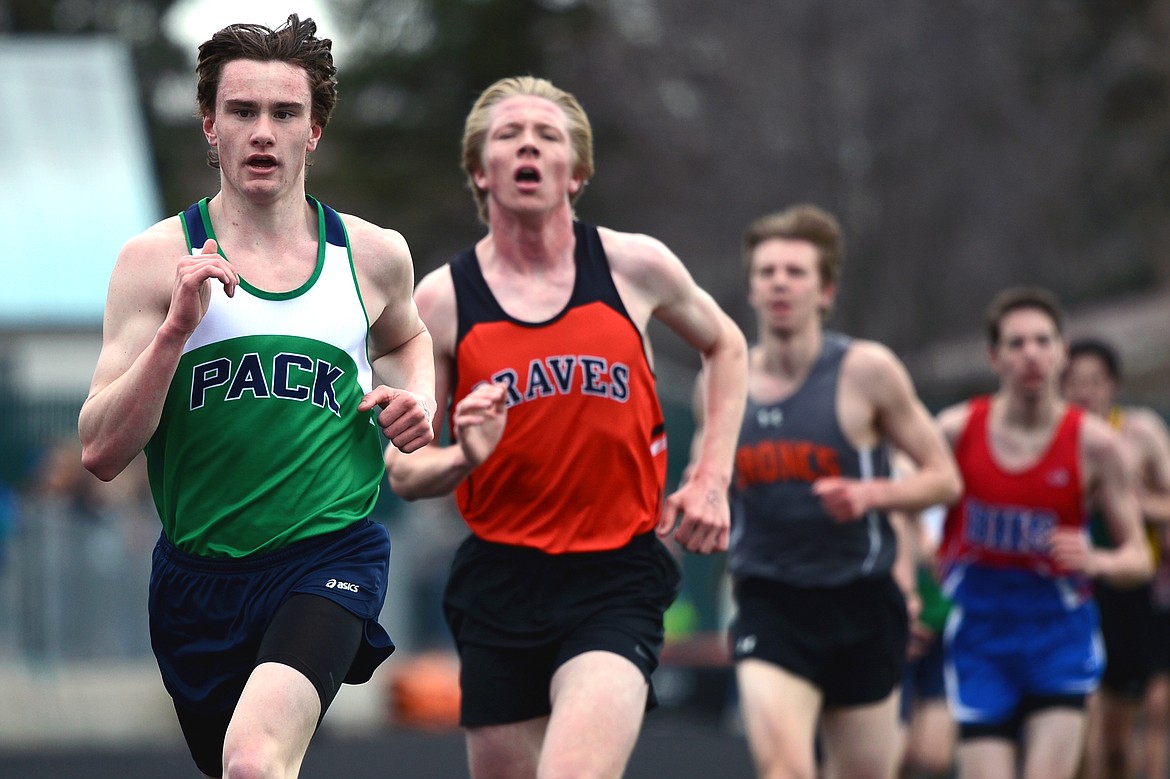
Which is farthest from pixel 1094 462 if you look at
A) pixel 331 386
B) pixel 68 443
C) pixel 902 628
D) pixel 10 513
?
pixel 68 443

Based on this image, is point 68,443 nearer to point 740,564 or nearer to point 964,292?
point 740,564

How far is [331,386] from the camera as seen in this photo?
4648mm

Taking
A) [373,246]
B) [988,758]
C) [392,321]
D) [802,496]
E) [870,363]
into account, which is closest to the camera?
[373,246]

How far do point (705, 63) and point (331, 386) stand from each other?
21.2 metres

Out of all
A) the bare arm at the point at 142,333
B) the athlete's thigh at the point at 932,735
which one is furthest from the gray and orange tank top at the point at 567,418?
the athlete's thigh at the point at 932,735

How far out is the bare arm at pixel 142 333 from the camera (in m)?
4.17

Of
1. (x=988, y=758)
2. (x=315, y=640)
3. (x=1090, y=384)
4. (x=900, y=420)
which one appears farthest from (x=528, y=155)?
(x=1090, y=384)

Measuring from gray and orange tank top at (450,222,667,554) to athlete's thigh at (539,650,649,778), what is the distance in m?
0.43

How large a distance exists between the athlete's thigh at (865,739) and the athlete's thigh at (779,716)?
0.45 ft

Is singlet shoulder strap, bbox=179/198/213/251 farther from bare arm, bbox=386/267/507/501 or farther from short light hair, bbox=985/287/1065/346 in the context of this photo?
short light hair, bbox=985/287/1065/346

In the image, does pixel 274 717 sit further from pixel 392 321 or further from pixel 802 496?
pixel 802 496

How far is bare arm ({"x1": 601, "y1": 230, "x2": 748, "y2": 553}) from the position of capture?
5.53 metres

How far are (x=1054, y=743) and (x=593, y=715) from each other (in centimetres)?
314

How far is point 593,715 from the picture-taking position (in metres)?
5.14
